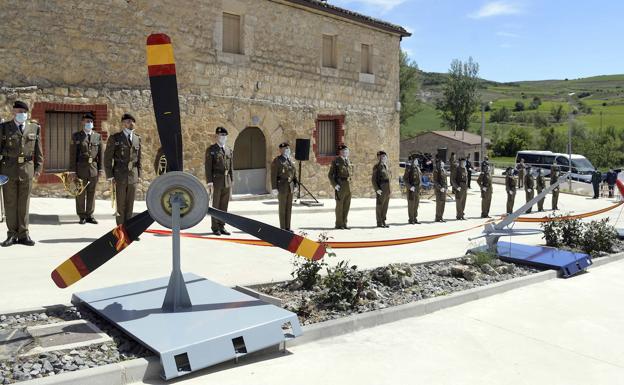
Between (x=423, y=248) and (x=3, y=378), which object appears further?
(x=423, y=248)

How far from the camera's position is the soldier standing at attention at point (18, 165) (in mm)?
7941

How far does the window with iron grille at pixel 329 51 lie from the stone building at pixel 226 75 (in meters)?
0.03

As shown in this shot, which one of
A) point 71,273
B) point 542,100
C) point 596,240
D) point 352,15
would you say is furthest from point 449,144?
point 542,100

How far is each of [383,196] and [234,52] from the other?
6.30m

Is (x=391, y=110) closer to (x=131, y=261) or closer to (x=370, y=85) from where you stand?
(x=370, y=85)

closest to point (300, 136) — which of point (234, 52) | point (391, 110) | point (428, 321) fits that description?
point (234, 52)

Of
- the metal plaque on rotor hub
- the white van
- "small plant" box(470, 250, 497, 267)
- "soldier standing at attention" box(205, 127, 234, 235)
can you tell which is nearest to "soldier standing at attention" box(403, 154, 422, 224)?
"soldier standing at attention" box(205, 127, 234, 235)

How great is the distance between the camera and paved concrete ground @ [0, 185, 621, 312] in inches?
253

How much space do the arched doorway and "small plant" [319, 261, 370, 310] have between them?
411 inches

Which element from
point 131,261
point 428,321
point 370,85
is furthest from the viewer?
point 370,85

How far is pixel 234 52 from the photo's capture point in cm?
1575

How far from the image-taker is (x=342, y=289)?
5.75 m

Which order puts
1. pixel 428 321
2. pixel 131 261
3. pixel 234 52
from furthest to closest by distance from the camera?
pixel 234 52
pixel 131 261
pixel 428 321

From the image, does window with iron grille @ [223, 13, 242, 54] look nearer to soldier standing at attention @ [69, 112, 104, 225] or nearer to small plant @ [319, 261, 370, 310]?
soldier standing at attention @ [69, 112, 104, 225]
